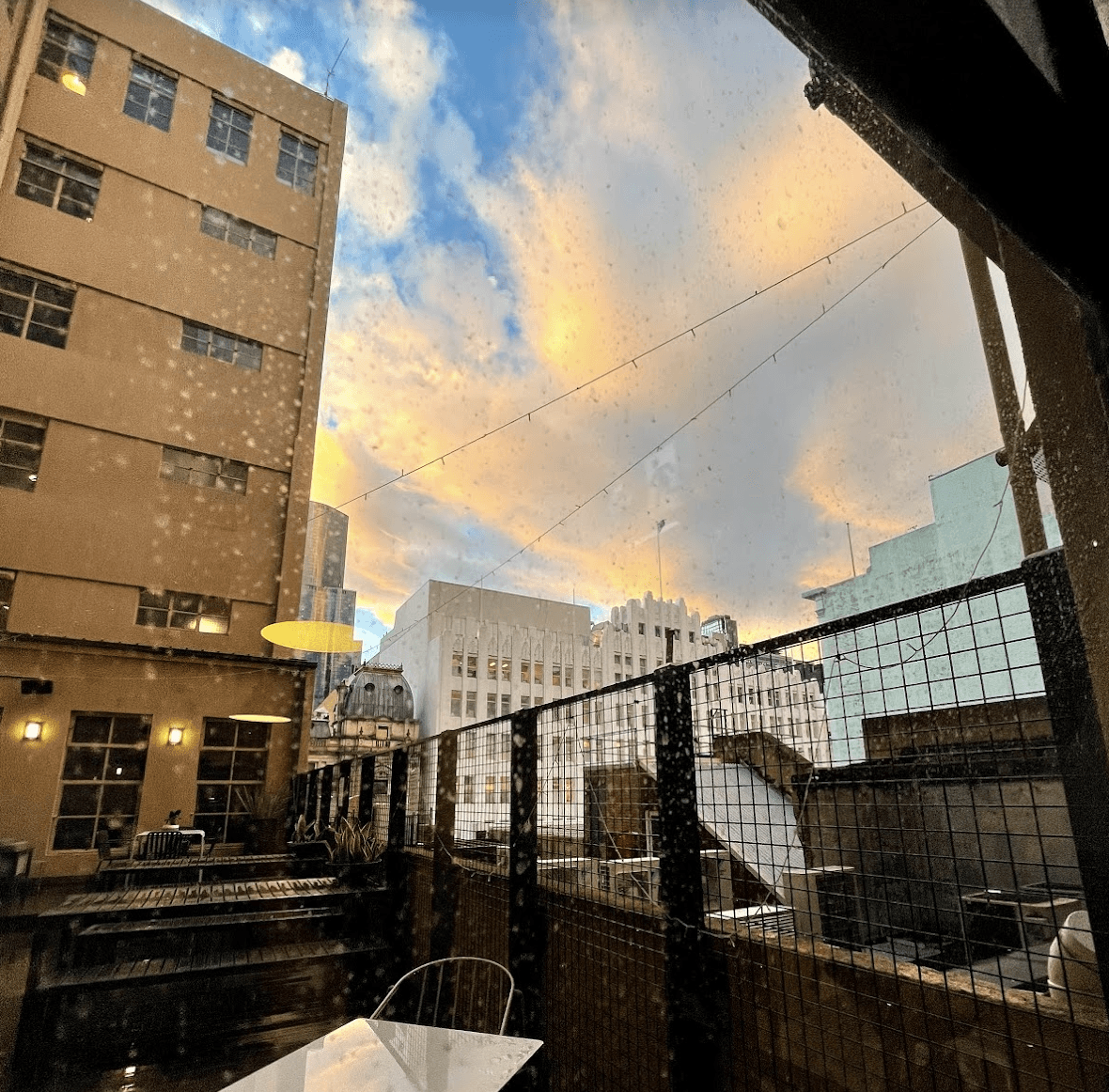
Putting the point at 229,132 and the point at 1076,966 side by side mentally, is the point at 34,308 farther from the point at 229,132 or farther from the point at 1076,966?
the point at 1076,966

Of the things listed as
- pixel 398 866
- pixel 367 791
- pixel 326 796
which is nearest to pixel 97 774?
pixel 326 796

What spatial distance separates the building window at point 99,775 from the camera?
25.1 ft

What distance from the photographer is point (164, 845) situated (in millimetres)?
6559

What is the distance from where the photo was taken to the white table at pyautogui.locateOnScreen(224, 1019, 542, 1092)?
1.47 metres

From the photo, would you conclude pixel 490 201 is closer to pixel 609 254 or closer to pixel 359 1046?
pixel 609 254

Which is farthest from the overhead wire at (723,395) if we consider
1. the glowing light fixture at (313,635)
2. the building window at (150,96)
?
the building window at (150,96)

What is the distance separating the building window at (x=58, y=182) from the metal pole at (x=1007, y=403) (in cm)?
1113

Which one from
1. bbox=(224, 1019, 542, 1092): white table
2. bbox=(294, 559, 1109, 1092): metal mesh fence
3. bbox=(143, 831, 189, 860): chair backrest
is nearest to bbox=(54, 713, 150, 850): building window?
bbox=(143, 831, 189, 860): chair backrest

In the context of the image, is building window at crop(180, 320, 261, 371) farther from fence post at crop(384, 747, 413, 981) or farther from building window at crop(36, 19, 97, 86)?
fence post at crop(384, 747, 413, 981)

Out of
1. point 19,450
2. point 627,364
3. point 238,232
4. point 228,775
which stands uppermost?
point 238,232

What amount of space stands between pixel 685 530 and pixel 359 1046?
44.3 ft

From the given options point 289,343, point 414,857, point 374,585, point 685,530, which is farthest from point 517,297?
point 374,585

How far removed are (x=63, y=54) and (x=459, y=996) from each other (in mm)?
12710

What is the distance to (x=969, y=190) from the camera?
647 mm
